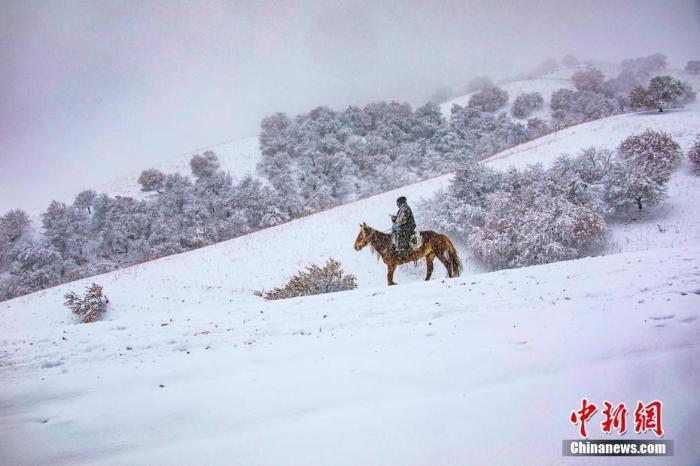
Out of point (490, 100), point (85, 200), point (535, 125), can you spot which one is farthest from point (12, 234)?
point (490, 100)

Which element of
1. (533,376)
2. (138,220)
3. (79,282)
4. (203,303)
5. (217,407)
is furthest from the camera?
(138,220)

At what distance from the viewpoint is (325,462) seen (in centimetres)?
310

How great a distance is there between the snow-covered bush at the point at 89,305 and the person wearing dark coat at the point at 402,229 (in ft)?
41.8

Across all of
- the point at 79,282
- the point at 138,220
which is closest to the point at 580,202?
the point at 79,282

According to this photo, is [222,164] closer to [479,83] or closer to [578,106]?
[479,83]

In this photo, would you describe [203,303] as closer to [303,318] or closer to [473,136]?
[303,318]

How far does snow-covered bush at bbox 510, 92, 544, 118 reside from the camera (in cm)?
4734

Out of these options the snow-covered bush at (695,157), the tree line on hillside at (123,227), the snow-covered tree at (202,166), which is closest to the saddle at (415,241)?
the snow-covered bush at (695,157)

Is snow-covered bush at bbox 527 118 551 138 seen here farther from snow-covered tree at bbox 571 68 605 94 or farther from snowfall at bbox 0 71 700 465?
snowfall at bbox 0 71 700 465

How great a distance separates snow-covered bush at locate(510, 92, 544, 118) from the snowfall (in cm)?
4507

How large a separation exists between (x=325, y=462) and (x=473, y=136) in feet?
150

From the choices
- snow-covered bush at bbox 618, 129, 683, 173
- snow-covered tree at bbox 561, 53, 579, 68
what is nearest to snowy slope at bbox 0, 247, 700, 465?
snow-covered bush at bbox 618, 129, 683, 173

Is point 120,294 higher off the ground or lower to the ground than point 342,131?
lower

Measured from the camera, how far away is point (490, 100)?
49719 millimetres
